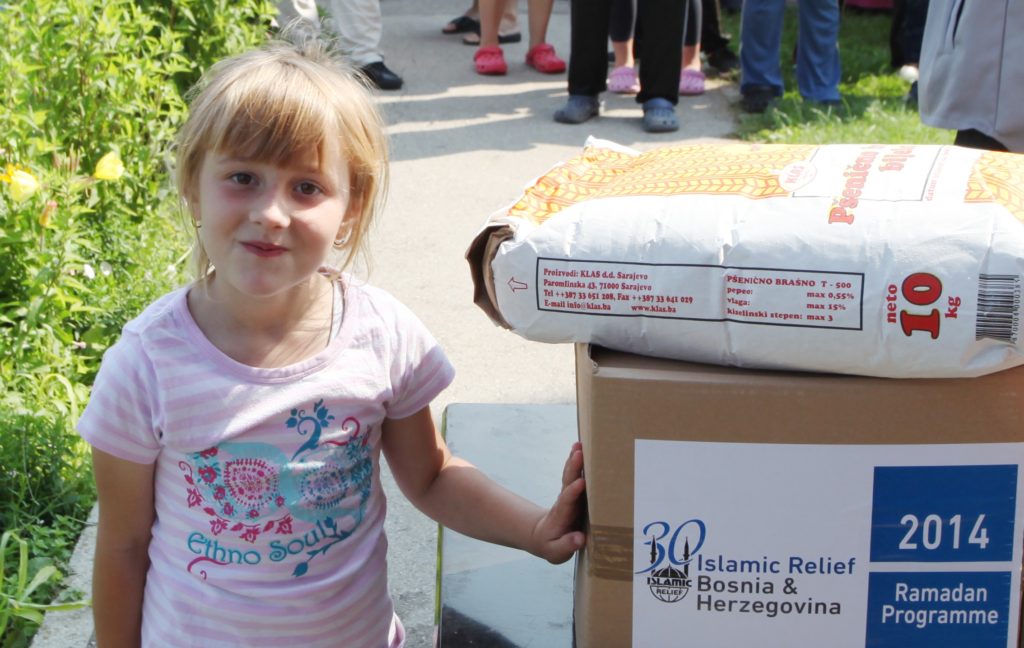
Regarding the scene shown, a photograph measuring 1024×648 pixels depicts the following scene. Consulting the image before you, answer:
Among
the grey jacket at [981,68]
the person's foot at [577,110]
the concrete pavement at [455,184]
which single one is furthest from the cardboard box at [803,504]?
the person's foot at [577,110]

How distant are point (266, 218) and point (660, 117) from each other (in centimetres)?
424

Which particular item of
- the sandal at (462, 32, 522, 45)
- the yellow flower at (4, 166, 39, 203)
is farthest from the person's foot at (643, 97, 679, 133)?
the yellow flower at (4, 166, 39, 203)

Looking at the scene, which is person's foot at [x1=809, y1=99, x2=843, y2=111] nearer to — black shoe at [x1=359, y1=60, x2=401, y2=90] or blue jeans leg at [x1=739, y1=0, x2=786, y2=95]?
blue jeans leg at [x1=739, y1=0, x2=786, y2=95]

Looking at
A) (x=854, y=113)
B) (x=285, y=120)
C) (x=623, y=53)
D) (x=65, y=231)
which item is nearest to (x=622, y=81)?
(x=623, y=53)

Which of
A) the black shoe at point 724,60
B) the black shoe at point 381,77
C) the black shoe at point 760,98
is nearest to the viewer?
the black shoe at point 760,98

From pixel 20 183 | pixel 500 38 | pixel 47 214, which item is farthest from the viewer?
pixel 500 38

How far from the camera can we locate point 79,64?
11.5 ft

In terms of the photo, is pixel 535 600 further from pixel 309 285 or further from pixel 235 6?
pixel 235 6

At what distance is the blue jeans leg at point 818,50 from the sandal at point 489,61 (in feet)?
5.21

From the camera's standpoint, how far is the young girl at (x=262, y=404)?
4.71 feet

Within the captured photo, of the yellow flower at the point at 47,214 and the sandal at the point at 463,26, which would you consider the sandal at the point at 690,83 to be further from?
the yellow flower at the point at 47,214

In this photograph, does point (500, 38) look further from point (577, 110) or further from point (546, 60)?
point (577, 110)

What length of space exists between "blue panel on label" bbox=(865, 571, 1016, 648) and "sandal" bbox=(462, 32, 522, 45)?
20.5 ft

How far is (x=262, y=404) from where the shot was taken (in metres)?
1.47
